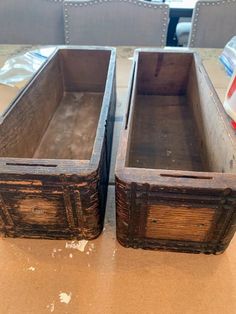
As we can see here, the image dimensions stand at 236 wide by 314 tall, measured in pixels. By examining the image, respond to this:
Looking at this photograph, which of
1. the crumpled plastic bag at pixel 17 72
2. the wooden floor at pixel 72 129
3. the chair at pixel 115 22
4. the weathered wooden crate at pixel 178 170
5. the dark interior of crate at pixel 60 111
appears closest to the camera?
the weathered wooden crate at pixel 178 170

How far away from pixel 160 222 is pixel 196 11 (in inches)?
55.9

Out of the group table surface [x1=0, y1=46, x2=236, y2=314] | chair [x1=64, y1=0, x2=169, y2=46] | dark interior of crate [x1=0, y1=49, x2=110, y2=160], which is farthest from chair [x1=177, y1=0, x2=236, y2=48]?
table surface [x1=0, y1=46, x2=236, y2=314]

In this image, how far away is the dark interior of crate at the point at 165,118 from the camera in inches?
34.3

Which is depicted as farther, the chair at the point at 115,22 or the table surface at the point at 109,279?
the chair at the point at 115,22

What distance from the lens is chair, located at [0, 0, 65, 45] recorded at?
5.28 ft

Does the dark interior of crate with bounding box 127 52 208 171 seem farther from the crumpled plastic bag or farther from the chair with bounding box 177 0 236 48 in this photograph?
the chair with bounding box 177 0 236 48

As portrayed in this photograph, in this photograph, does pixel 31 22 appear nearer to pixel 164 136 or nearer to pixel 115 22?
pixel 115 22

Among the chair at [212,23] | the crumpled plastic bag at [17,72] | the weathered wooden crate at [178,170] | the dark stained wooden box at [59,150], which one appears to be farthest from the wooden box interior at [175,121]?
the chair at [212,23]

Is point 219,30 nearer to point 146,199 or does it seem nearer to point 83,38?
Answer: point 83,38

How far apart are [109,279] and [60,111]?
731mm

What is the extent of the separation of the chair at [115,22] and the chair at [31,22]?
0.37 feet

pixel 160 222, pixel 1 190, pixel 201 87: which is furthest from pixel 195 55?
pixel 1 190

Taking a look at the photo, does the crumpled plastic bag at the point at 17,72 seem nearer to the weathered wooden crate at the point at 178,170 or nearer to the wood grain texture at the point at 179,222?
the weathered wooden crate at the point at 178,170

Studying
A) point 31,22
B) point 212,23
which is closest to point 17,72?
point 31,22
